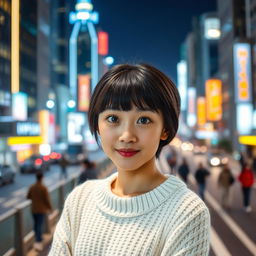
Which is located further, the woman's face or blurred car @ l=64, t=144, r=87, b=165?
blurred car @ l=64, t=144, r=87, b=165

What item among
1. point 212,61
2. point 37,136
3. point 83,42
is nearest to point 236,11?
point 37,136

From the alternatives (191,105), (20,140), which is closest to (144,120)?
(20,140)

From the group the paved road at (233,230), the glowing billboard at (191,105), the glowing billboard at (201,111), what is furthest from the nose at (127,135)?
the glowing billboard at (191,105)

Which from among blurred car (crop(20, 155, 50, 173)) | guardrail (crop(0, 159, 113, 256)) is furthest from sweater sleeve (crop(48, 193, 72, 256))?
blurred car (crop(20, 155, 50, 173))

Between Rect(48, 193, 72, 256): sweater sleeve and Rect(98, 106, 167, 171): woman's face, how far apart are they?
0.39 metres

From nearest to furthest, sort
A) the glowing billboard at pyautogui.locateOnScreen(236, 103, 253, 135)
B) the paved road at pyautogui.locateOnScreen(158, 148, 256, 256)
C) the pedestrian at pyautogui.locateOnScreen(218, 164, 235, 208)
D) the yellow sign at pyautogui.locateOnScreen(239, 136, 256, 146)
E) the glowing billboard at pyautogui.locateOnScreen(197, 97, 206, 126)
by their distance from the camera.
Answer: the paved road at pyautogui.locateOnScreen(158, 148, 256, 256) → the pedestrian at pyautogui.locateOnScreen(218, 164, 235, 208) → the yellow sign at pyautogui.locateOnScreen(239, 136, 256, 146) → the glowing billboard at pyautogui.locateOnScreen(236, 103, 253, 135) → the glowing billboard at pyautogui.locateOnScreen(197, 97, 206, 126)

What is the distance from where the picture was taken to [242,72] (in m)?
39.6

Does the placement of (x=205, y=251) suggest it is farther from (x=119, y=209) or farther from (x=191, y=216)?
(x=119, y=209)

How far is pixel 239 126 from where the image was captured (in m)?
Answer: 44.2

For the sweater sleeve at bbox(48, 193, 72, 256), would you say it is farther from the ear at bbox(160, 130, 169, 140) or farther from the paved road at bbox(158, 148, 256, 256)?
the paved road at bbox(158, 148, 256, 256)

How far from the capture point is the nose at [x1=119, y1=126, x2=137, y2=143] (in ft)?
6.64

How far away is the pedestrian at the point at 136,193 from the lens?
75.5 inches

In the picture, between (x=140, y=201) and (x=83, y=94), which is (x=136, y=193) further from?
(x=83, y=94)

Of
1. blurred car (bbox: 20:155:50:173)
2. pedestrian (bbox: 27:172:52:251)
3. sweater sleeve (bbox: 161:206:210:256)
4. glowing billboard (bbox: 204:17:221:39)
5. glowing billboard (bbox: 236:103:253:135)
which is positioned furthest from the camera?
glowing billboard (bbox: 204:17:221:39)
